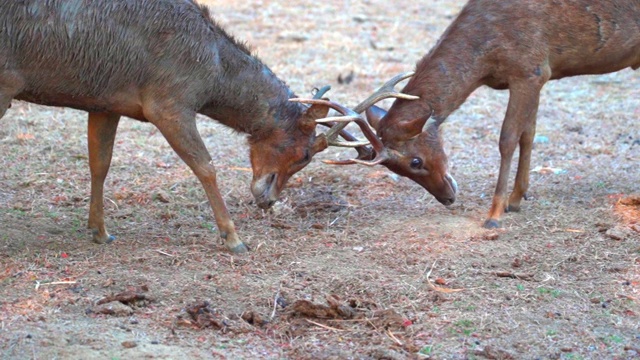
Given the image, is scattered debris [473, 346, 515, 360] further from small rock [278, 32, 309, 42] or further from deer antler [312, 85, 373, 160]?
small rock [278, 32, 309, 42]

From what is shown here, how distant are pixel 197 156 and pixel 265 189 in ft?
2.28

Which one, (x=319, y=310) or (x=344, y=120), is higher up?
(x=344, y=120)

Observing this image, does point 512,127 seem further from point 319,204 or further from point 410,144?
point 319,204

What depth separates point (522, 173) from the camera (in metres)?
8.09

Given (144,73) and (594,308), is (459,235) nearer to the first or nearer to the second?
(594,308)

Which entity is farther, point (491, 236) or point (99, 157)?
point (491, 236)

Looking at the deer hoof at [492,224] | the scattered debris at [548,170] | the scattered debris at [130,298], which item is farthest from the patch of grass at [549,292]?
the scattered debris at [548,170]

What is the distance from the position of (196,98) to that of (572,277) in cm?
288

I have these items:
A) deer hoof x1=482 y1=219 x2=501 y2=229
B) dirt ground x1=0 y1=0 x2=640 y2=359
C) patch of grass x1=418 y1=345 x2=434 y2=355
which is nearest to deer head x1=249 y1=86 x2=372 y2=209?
dirt ground x1=0 y1=0 x2=640 y2=359

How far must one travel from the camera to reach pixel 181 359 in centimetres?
504

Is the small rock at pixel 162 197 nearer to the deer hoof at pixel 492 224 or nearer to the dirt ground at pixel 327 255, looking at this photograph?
the dirt ground at pixel 327 255

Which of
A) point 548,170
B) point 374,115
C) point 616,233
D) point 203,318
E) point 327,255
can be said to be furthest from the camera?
point 548,170

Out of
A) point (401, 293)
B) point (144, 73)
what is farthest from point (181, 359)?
point (144, 73)

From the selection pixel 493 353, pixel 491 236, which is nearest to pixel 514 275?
pixel 491 236
